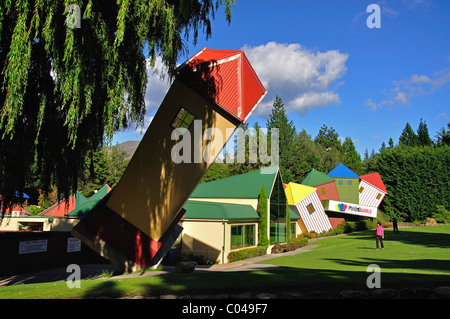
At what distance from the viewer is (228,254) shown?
23.7 m

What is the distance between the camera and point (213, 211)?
24906 millimetres

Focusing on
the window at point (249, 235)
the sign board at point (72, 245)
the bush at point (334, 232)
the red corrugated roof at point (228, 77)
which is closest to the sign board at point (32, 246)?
the sign board at point (72, 245)

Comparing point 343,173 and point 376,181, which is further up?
point 343,173

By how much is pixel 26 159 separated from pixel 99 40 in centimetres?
386

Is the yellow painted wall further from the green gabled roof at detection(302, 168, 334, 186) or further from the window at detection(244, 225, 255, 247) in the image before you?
the green gabled roof at detection(302, 168, 334, 186)

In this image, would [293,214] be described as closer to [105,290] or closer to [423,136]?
[105,290]

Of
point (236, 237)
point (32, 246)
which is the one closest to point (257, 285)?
point (32, 246)

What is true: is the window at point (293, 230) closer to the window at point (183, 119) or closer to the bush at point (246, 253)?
the bush at point (246, 253)

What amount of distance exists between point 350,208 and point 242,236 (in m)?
22.4

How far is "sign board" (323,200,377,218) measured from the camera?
4231 centimetres

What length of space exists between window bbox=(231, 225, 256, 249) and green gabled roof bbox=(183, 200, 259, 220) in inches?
34.2

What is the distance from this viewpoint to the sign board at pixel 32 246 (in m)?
17.5

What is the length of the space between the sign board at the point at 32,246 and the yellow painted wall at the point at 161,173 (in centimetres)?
727
